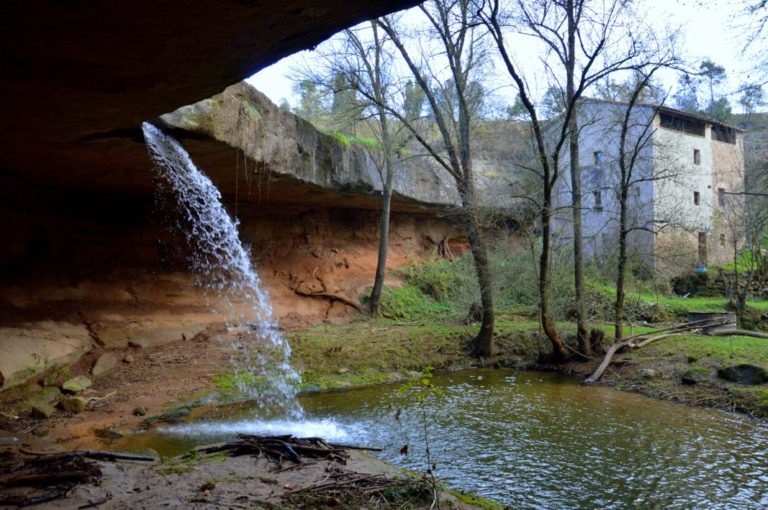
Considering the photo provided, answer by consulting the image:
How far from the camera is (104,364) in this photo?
9.54m

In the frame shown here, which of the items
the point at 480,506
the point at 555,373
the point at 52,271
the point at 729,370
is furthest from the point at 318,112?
the point at 480,506

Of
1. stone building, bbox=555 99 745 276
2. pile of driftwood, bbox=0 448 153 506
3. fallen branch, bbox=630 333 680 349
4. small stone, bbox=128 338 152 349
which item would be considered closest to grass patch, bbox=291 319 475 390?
small stone, bbox=128 338 152 349

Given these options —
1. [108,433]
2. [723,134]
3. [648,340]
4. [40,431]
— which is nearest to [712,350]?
[648,340]

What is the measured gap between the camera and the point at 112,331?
35.6 feet

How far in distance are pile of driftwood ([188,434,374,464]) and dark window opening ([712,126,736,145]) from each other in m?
28.7

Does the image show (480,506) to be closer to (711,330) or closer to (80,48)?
(80,48)

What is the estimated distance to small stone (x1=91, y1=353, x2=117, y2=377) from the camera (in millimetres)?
9273

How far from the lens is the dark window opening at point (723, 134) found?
26973 mm

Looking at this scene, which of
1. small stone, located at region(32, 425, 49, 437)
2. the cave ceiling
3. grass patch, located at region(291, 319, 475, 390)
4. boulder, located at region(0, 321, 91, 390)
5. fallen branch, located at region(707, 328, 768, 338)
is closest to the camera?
the cave ceiling

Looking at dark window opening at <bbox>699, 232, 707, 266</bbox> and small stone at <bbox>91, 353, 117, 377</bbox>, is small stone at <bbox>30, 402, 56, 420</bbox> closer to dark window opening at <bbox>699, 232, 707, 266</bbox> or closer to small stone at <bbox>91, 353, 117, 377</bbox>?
small stone at <bbox>91, 353, 117, 377</bbox>

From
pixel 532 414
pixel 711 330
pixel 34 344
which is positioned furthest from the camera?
pixel 711 330

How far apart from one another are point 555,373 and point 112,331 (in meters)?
9.48

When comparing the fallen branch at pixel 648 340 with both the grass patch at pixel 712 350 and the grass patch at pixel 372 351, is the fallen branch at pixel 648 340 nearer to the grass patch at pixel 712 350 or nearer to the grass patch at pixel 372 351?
the grass patch at pixel 712 350

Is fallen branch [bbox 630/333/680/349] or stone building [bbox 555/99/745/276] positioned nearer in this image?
fallen branch [bbox 630/333/680/349]
